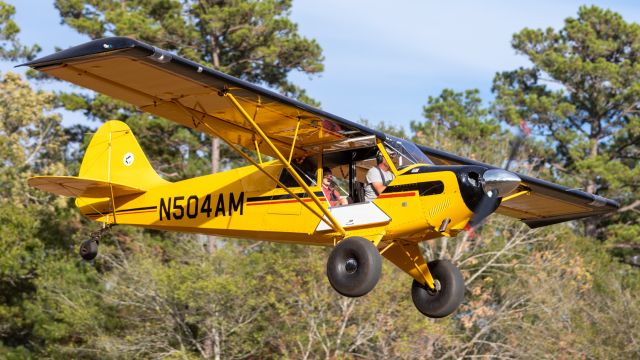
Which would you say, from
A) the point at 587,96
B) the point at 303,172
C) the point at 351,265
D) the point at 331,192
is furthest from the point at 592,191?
the point at 351,265

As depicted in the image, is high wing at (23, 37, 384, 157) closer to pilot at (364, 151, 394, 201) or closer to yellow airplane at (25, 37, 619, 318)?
yellow airplane at (25, 37, 619, 318)

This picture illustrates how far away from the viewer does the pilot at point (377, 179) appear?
11.8 m

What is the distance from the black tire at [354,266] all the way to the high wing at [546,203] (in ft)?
10.8

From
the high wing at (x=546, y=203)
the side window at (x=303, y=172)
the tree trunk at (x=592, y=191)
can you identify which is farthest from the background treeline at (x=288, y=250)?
the side window at (x=303, y=172)

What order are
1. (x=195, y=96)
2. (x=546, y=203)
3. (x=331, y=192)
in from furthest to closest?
(x=546, y=203), (x=331, y=192), (x=195, y=96)

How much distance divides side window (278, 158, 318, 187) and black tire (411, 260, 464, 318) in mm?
1926

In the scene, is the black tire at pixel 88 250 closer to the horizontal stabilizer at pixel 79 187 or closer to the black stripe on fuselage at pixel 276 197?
the horizontal stabilizer at pixel 79 187

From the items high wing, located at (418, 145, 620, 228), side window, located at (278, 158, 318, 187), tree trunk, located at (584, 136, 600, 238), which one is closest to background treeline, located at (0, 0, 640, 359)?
tree trunk, located at (584, 136, 600, 238)

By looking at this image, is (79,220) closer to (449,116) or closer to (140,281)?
(140,281)

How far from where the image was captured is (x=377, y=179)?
11898 mm

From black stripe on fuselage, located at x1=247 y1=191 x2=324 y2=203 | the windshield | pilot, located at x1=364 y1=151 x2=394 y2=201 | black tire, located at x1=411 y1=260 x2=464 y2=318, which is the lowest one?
black tire, located at x1=411 y1=260 x2=464 y2=318

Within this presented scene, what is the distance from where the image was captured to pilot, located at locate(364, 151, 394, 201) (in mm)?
11844

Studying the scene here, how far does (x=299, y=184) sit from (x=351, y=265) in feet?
4.63

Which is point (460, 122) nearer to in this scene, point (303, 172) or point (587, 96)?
point (587, 96)
